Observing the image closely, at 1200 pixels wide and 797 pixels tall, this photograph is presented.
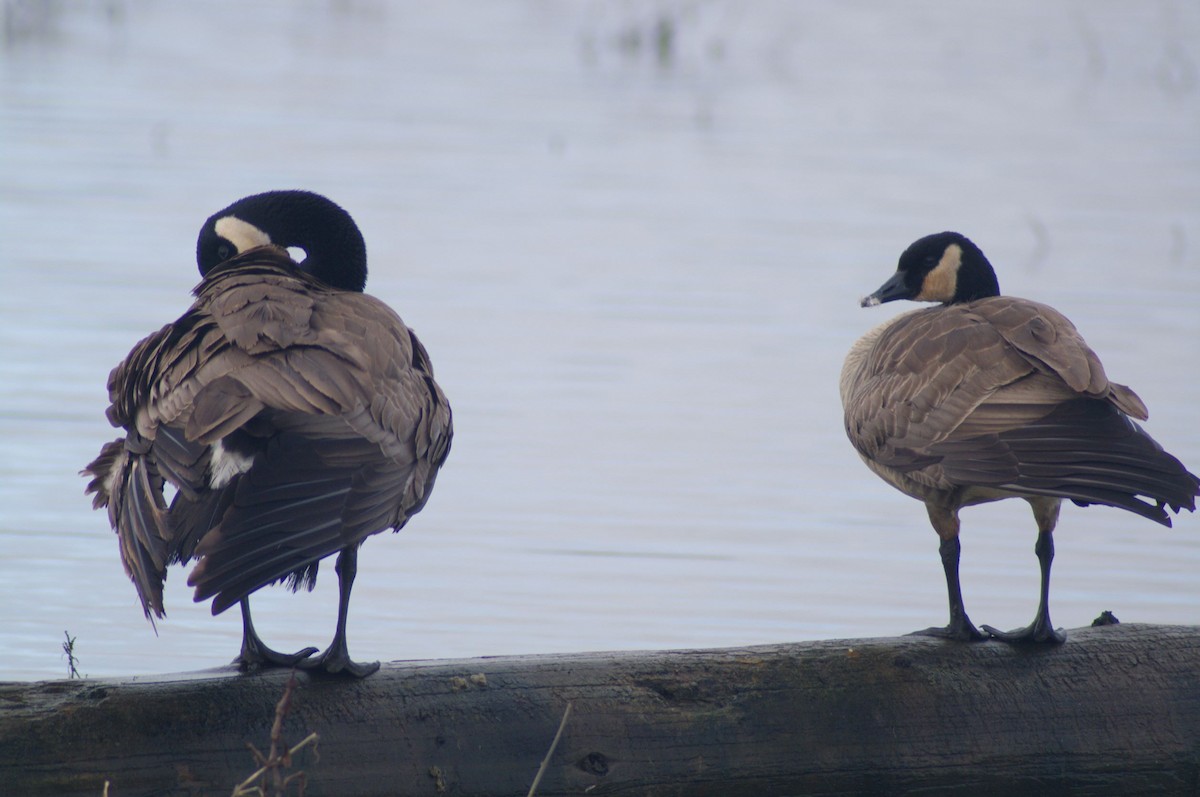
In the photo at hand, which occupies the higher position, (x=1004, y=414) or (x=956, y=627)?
(x=1004, y=414)

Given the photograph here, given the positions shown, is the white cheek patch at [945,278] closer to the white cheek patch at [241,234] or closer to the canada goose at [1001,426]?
the canada goose at [1001,426]

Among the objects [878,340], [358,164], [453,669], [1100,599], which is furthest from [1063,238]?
[453,669]

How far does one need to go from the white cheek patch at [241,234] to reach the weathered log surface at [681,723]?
78.1 inches

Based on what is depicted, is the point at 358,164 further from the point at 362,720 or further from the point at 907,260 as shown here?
the point at 362,720

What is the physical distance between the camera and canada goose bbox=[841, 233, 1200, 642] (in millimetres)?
4719

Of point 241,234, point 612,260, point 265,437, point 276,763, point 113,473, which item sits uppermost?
point 241,234

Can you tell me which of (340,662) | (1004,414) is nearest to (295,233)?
(340,662)

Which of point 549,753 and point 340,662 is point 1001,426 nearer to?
point 549,753

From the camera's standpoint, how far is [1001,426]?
16.9ft

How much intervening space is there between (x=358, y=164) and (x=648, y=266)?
3.77 meters

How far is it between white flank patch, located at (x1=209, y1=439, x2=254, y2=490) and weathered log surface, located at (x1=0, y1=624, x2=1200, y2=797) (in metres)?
0.45

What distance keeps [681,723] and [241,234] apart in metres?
2.43

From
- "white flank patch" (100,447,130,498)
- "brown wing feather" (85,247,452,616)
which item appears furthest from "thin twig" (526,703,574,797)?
"white flank patch" (100,447,130,498)

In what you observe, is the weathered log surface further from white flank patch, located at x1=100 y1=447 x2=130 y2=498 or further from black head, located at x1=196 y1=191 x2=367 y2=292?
black head, located at x1=196 y1=191 x2=367 y2=292
